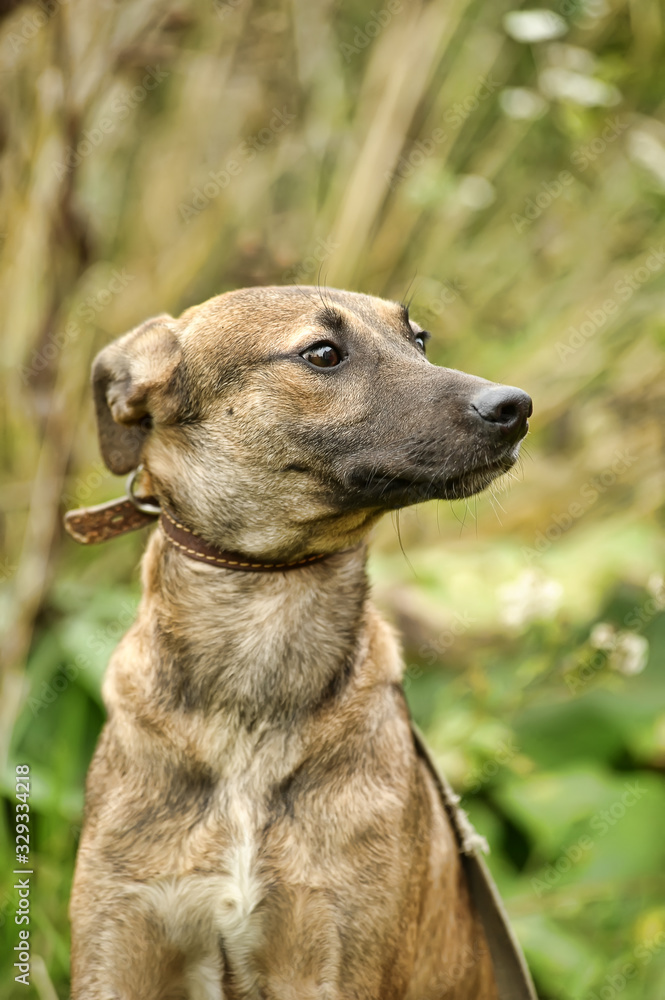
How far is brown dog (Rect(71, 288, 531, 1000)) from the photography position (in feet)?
7.61

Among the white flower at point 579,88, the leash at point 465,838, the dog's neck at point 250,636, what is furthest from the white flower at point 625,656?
the white flower at point 579,88

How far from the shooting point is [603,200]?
5.62 metres

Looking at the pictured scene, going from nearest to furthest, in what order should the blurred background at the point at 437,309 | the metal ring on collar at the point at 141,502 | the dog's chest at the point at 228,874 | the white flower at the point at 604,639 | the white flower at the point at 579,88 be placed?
the dog's chest at the point at 228,874 → the metal ring on collar at the point at 141,502 → the white flower at the point at 604,639 → the blurred background at the point at 437,309 → the white flower at the point at 579,88

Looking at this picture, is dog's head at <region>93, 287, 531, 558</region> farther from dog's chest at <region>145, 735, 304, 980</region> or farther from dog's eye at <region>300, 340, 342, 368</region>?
dog's chest at <region>145, 735, 304, 980</region>

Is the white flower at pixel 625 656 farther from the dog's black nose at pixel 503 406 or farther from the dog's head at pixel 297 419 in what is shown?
the dog's black nose at pixel 503 406

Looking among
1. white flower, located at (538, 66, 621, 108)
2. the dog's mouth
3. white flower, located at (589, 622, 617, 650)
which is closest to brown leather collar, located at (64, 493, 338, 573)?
the dog's mouth

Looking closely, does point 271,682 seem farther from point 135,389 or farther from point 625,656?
point 625,656

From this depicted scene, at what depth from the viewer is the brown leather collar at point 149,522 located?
251 centimetres

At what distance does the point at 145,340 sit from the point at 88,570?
257 cm

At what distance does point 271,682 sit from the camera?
8.10ft

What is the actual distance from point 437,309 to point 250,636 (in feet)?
10.4

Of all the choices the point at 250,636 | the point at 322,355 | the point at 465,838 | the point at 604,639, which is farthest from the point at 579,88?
the point at 465,838

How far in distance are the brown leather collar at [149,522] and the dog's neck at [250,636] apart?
→ 28mm

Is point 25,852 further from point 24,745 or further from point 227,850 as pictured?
point 227,850
